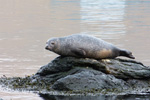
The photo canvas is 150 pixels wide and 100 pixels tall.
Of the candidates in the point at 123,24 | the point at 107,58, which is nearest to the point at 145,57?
the point at 107,58

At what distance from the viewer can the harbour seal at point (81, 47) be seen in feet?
39.3

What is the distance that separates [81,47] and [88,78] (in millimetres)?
1411

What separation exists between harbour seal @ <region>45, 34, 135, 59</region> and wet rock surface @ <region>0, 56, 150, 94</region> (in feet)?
0.61

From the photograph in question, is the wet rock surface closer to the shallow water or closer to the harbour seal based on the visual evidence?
the harbour seal

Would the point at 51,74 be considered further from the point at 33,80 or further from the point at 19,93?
the point at 19,93

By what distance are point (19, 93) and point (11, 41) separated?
15137mm

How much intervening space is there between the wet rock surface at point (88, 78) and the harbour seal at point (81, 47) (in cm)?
19

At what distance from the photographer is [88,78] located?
1086 centimetres

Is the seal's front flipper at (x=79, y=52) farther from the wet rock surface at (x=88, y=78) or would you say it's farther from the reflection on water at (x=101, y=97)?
the reflection on water at (x=101, y=97)

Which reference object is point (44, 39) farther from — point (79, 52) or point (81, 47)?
point (79, 52)

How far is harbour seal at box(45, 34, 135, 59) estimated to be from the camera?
12.0 m

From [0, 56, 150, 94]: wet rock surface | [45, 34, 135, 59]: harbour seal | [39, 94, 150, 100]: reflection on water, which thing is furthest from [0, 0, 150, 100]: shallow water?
[45, 34, 135, 59]: harbour seal

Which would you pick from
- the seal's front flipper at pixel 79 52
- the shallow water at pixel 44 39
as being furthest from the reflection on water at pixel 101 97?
the seal's front flipper at pixel 79 52

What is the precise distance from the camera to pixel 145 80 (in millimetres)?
11812
